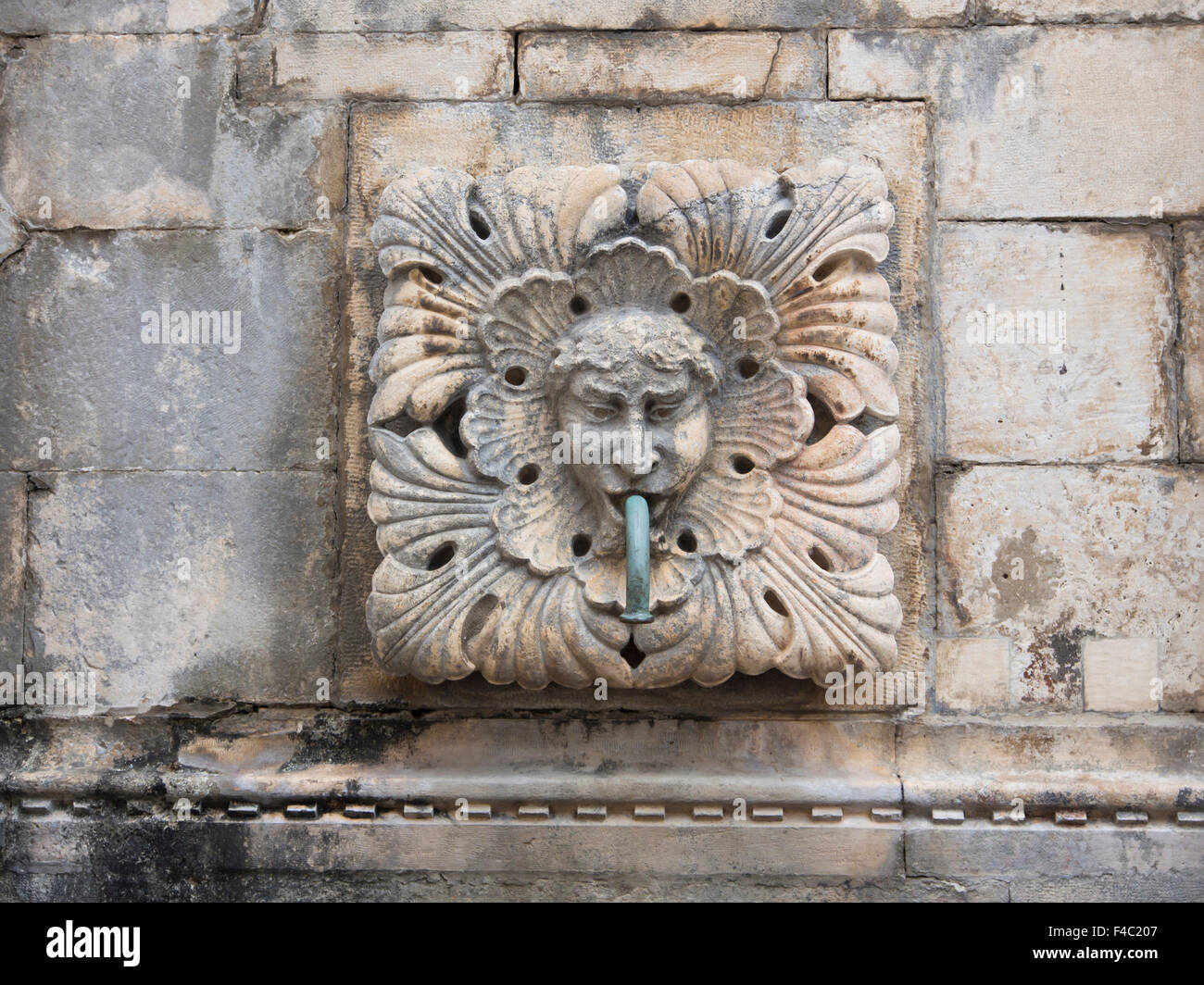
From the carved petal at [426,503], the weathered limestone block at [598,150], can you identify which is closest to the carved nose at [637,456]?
the carved petal at [426,503]

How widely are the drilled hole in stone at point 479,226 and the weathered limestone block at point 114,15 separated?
2.90ft

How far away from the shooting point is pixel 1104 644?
3.06m

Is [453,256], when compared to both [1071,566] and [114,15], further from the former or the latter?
[1071,566]

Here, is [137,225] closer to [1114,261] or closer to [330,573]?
[330,573]

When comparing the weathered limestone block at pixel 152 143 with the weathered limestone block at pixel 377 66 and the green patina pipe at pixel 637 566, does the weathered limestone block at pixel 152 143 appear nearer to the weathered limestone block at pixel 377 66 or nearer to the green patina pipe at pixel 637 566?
the weathered limestone block at pixel 377 66

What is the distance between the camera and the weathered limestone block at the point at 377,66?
319cm

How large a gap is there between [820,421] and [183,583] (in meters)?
1.68

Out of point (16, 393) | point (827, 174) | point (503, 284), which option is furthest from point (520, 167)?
point (16, 393)

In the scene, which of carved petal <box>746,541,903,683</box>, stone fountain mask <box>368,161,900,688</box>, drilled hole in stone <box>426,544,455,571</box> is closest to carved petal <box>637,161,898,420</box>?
stone fountain mask <box>368,161,900,688</box>

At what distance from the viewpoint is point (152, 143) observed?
321 centimetres

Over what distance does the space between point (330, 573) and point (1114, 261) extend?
2.18m

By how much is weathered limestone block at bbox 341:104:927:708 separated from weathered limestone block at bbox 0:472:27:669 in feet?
2.79

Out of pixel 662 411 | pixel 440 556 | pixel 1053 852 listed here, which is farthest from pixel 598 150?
pixel 1053 852

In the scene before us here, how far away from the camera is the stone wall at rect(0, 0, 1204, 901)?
2.95 meters
